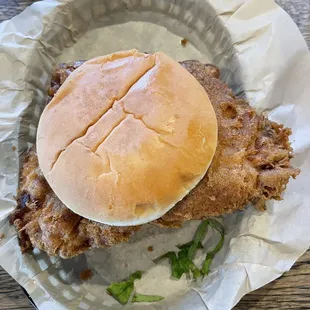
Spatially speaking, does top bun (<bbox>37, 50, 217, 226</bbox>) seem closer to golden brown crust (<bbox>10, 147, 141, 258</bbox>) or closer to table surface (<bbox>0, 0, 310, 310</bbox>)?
golden brown crust (<bbox>10, 147, 141, 258</bbox>)

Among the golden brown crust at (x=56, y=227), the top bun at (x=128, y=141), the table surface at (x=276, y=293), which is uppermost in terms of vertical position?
the top bun at (x=128, y=141)

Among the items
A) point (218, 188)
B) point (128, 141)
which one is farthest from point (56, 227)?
point (218, 188)

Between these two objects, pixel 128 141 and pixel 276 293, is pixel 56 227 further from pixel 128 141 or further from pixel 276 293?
pixel 276 293

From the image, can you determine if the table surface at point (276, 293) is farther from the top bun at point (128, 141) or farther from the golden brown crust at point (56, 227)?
the top bun at point (128, 141)

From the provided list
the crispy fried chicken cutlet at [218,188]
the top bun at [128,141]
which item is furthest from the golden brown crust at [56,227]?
the top bun at [128,141]

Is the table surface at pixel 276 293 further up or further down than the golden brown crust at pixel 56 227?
further down

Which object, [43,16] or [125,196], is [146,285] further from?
[43,16]
